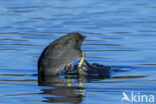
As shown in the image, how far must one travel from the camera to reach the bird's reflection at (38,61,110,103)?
773 centimetres

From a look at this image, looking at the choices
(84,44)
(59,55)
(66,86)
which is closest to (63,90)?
(66,86)

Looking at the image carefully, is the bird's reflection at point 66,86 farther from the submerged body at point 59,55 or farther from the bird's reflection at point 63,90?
the submerged body at point 59,55

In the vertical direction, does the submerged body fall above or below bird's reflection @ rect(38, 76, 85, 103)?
above

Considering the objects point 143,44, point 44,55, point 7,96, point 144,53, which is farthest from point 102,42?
point 7,96

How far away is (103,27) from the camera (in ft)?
56.0

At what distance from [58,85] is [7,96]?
118 cm

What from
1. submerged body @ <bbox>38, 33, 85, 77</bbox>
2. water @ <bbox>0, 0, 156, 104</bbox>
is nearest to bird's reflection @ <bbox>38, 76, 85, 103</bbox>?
water @ <bbox>0, 0, 156, 104</bbox>

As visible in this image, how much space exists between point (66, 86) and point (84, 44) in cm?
536

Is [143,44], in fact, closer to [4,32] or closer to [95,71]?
[95,71]

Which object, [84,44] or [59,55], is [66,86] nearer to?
[59,55]

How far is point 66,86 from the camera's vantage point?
878cm

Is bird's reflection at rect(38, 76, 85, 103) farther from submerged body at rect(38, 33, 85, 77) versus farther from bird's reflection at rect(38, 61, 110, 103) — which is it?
submerged body at rect(38, 33, 85, 77)

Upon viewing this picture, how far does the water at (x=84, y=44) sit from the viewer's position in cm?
824

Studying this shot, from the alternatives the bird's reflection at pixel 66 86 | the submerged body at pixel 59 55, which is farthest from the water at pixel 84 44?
the submerged body at pixel 59 55
